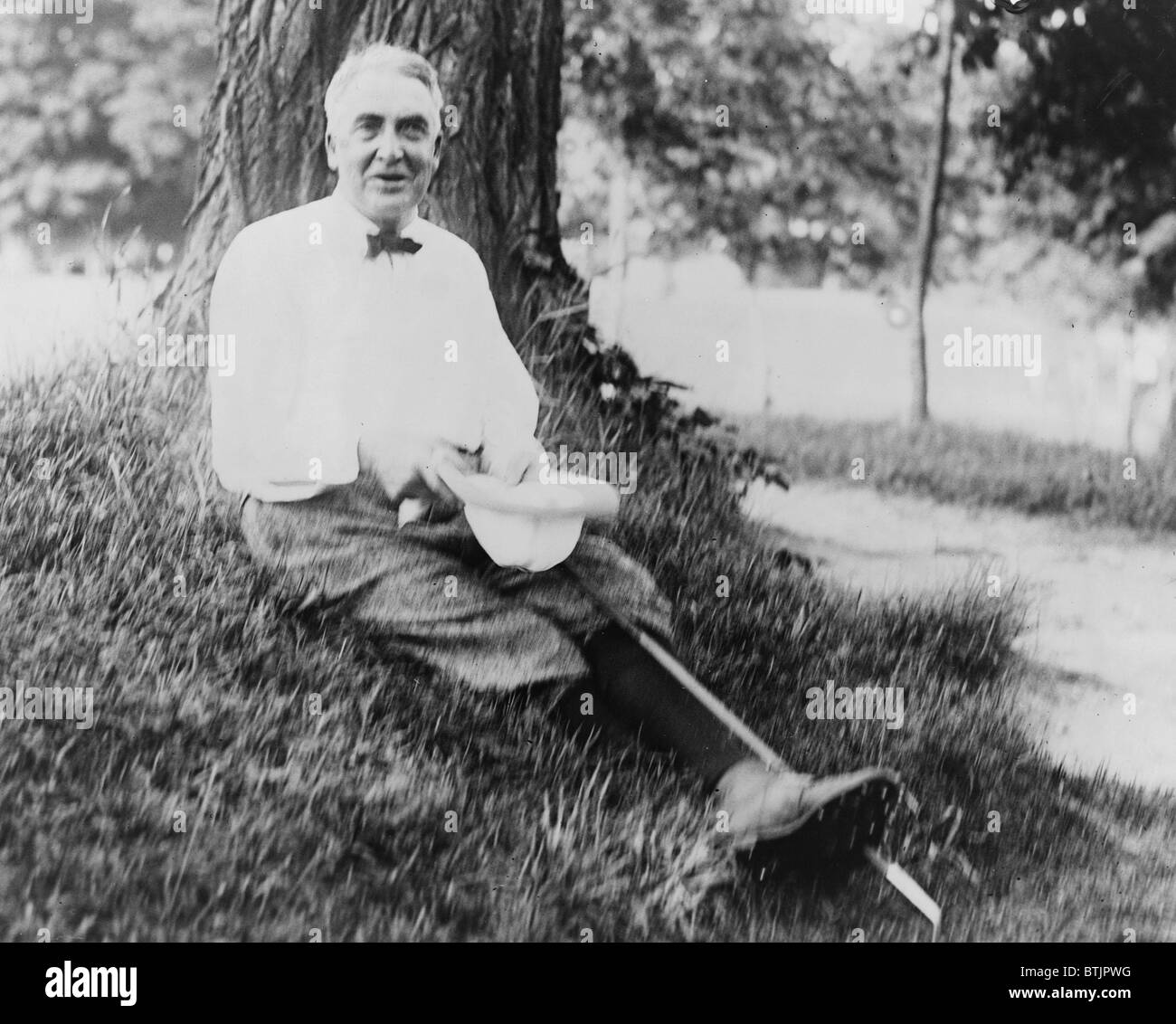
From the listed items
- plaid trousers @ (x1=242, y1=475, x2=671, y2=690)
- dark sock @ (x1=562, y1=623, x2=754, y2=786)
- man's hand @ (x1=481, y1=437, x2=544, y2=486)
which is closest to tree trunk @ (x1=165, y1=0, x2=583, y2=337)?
man's hand @ (x1=481, y1=437, x2=544, y2=486)

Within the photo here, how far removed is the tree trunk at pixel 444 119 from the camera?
3.45 meters

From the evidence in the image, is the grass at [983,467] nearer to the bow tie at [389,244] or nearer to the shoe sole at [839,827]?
the shoe sole at [839,827]

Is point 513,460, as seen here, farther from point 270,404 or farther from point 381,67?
point 381,67

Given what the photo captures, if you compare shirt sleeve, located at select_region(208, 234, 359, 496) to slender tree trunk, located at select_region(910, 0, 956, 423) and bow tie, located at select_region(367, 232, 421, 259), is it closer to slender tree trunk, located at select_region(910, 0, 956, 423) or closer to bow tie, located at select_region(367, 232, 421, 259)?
bow tie, located at select_region(367, 232, 421, 259)

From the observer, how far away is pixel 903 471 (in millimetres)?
3711

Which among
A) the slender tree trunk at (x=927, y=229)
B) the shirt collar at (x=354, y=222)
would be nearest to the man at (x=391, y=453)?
the shirt collar at (x=354, y=222)

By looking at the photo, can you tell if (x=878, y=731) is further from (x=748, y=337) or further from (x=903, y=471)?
(x=748, y=337)

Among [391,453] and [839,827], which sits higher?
[391,453]

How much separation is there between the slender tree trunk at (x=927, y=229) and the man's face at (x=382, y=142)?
144 centimetres

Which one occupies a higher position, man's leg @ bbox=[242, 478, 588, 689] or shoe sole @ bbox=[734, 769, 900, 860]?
man's leg @ bbox=[242, 478, 588, 689]

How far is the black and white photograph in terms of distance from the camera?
324cm

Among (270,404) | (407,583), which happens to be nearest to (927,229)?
(407,583)

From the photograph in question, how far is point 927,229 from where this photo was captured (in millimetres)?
3662

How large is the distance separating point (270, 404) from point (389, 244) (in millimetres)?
536
